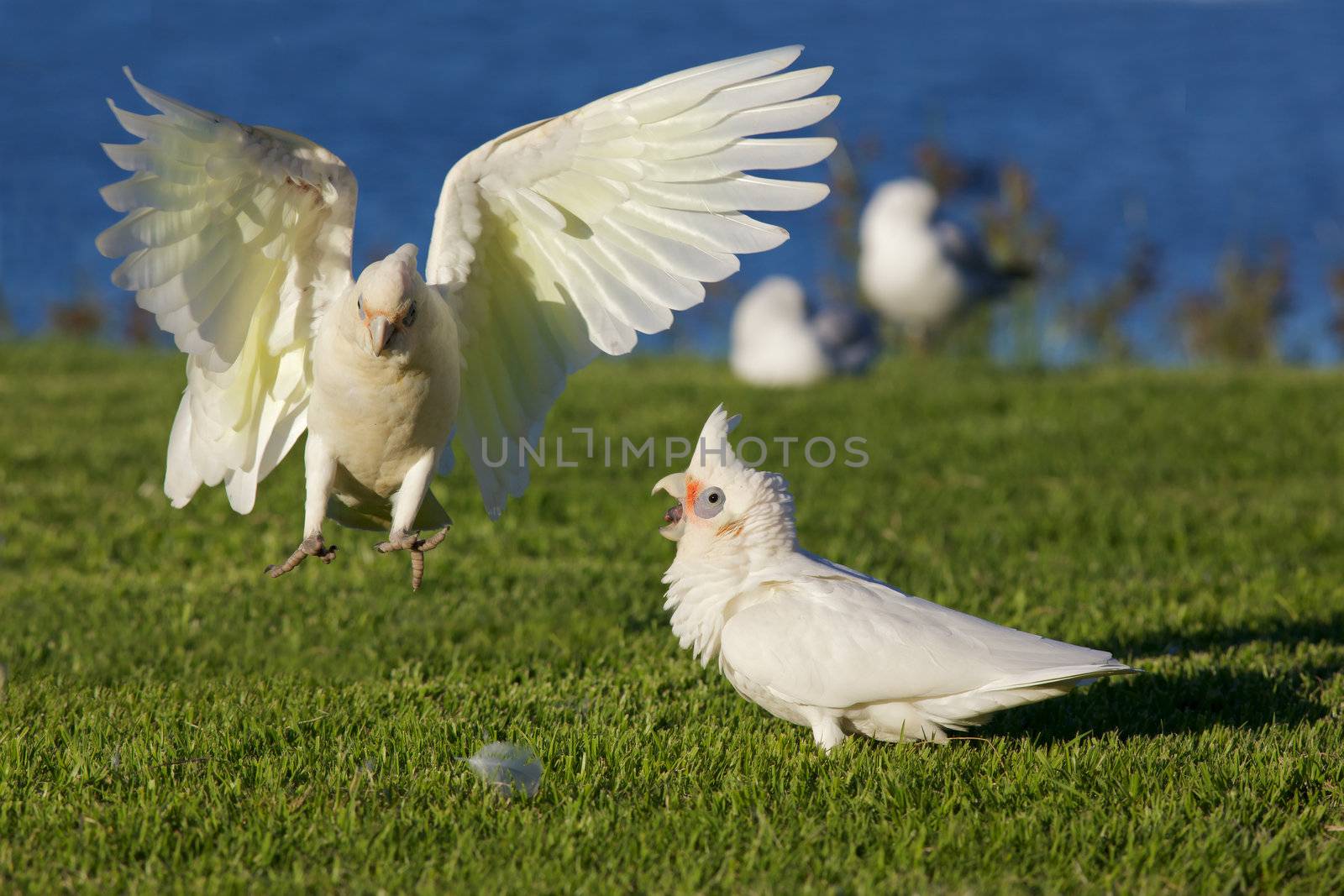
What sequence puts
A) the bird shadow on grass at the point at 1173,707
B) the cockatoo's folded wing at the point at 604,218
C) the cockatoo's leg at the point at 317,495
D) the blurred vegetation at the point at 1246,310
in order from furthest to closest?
1. the blurred vegetation at the point at 1246,310
2. the cockatoo's leg at the point at 317,495
3. the bird shadow on grass at the point at 1173,707
4. the cockatoo's folded wing at the point at 604,218

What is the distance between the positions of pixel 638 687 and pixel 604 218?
1466 millimetres

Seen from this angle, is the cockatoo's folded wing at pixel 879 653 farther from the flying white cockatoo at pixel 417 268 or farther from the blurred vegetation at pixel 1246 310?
the blurred vegetation at pixel 1246 310

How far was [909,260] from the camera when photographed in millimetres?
10812

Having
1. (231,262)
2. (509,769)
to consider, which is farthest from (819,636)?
(231,262)

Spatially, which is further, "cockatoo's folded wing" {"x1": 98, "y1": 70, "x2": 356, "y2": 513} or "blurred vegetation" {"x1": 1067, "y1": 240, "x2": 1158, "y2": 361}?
"blurred vegetation" {"x1": 1067, "y1": 240, "x2": 1158, "y2": 361}

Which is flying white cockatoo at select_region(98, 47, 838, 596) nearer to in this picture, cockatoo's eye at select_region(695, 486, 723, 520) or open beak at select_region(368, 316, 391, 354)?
open beak at select_region(368, 316, 391, 354)

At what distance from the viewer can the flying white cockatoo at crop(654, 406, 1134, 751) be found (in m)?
3.26

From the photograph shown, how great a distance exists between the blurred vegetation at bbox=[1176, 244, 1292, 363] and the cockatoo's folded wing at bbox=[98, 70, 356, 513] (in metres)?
10.3

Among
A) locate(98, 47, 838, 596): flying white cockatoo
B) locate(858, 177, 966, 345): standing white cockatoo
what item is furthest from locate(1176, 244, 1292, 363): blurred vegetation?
locate(98, 47, 838, 596): flying white cockatoo

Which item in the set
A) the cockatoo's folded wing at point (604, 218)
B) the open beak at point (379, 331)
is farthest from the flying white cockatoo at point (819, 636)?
the open beak at point (379, 331)

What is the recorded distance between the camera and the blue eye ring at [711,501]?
359cm

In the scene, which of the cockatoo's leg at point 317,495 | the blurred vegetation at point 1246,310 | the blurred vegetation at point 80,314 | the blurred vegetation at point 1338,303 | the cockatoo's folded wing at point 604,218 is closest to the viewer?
the cockatoo's folded wing at point 604,218

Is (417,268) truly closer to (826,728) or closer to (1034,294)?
(826,728)

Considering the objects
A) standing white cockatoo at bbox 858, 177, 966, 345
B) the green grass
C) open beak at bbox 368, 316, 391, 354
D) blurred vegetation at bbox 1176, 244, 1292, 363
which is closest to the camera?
the green grass
